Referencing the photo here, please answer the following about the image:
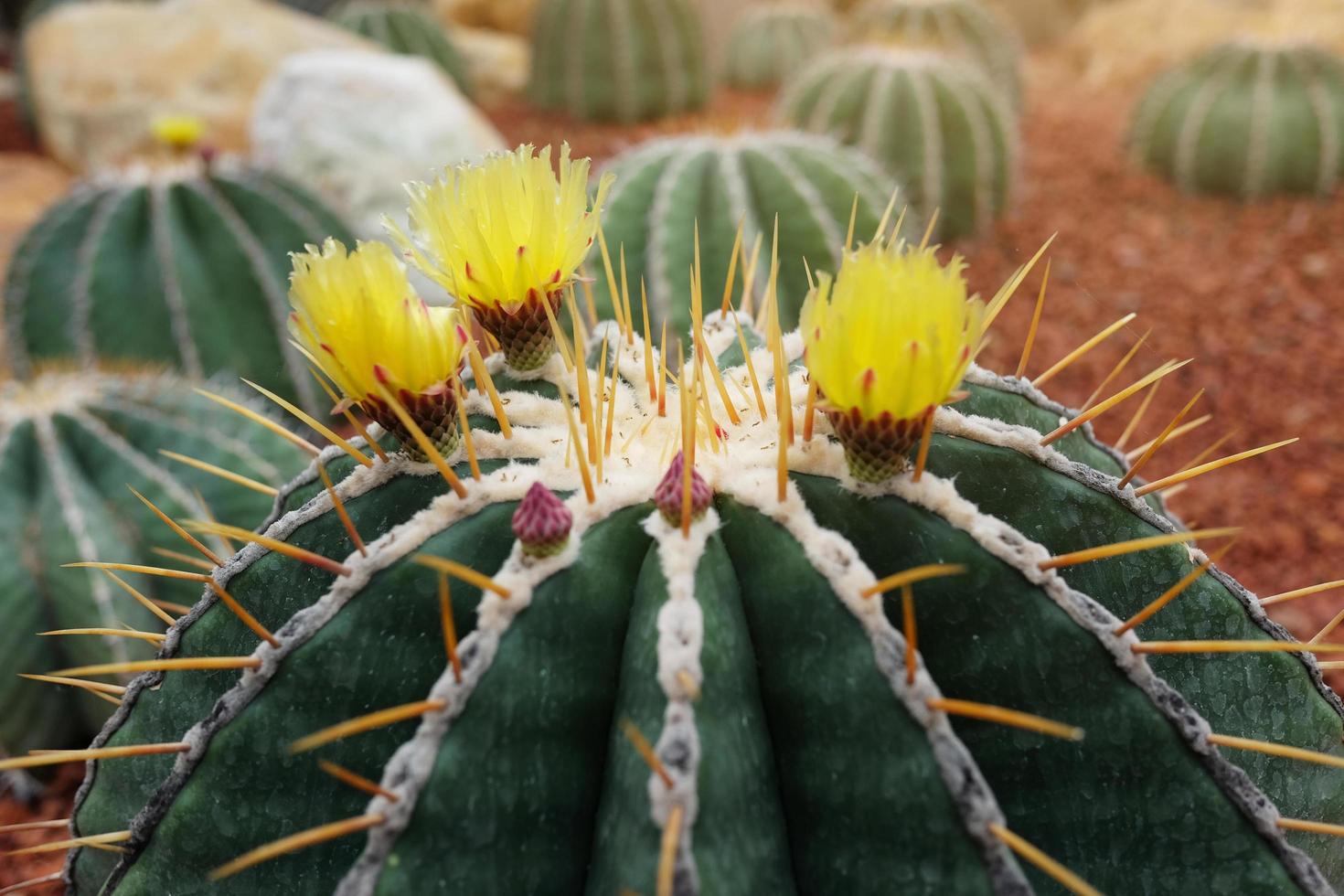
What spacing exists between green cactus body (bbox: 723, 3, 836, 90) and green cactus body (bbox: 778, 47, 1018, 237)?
2.79 meters

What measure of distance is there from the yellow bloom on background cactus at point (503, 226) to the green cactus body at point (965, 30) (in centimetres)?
474

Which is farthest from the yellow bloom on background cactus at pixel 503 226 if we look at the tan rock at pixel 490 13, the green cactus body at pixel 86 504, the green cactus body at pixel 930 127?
the tan rock at pixel 490 13

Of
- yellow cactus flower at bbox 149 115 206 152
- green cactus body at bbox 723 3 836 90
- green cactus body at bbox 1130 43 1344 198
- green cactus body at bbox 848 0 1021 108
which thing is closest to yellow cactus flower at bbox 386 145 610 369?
yellow cactus flower at bbox 149 115 206 152

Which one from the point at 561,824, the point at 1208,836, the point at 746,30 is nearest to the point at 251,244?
the point at 561,824

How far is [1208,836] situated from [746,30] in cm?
688

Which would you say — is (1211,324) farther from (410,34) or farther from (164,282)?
(410,34)

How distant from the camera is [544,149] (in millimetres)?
875

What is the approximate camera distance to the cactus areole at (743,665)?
2.47ft

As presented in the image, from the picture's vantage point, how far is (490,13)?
323 inches

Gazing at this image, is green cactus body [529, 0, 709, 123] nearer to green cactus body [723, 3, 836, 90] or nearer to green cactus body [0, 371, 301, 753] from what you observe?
green cactus body [723, 3, 836, 90]

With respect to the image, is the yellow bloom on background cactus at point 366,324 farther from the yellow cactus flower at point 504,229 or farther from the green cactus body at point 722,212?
the green cactus body at point 722,212

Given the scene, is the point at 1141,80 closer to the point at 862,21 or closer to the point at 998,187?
the point at 862,21

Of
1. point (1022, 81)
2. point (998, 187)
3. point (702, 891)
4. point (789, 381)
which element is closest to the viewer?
point (702, 891)

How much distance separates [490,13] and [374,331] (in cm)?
809
